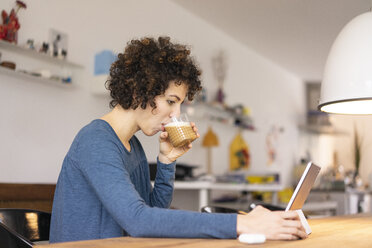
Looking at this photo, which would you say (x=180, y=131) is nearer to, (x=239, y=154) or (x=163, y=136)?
(x=163, y=136)

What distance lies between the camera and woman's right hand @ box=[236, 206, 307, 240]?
111 cm

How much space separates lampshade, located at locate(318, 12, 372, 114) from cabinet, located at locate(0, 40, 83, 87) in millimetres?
2008

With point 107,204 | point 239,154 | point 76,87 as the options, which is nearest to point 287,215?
point 107,204

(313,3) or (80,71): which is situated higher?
(313,3)

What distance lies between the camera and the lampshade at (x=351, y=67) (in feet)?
5.20

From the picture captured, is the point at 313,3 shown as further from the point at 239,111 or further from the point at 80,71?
the point at 80,71

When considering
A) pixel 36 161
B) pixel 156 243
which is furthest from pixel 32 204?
pixel 156 243

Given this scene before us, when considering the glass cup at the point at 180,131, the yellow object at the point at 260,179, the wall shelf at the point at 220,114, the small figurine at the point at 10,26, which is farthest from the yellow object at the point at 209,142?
the glass cup at the point at 180,131

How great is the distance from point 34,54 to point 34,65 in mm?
102

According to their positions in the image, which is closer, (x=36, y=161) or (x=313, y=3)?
(x=36, y=161)

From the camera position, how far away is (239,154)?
561 centimetres

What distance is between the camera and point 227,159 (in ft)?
18.3

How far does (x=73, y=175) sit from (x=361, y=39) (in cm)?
125

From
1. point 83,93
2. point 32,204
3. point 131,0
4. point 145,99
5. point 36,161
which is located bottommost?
point 32,204
